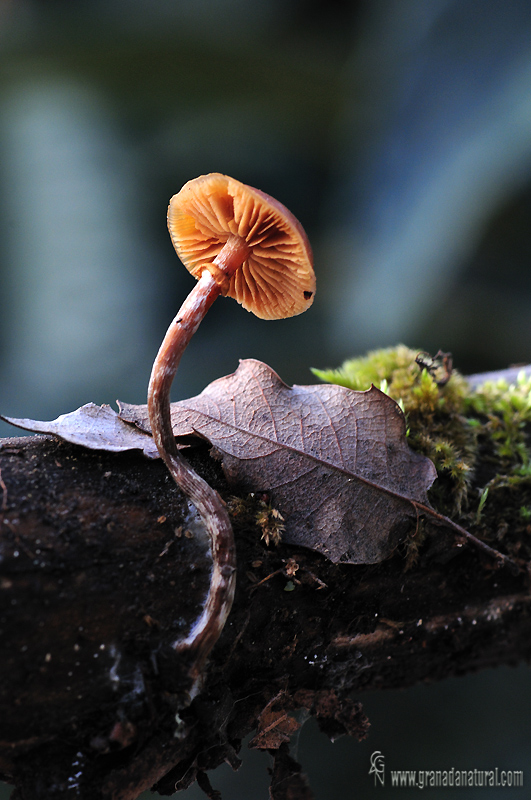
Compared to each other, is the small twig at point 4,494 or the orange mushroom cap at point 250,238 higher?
the orange mushroom cap at point 250,238

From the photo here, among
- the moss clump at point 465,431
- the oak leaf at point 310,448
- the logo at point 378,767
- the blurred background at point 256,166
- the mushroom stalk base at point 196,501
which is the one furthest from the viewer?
the blurred background at point 256,166

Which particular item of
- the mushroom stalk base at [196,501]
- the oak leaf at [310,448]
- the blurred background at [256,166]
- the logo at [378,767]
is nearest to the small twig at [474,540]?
the oak leaf at [310,448]

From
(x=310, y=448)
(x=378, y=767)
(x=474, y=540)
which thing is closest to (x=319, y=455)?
(x=310, y=448)

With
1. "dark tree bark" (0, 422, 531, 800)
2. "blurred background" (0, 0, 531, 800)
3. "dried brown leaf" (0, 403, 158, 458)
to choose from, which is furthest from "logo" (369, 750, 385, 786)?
"dried brown leaf" (0, 403, 158, 458)

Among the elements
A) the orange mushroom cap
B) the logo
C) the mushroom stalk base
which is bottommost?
the logo

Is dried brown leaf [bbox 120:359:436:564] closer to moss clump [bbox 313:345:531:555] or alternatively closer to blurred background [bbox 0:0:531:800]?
moss clump [bbox 313:345:531:555]

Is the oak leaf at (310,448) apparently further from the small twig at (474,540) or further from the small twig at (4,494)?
the small twig at (4,494)

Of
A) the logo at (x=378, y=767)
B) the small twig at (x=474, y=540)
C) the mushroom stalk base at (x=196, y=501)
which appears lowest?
the logo at (x=378, y=767)

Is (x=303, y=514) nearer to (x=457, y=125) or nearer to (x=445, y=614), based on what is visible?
(x=445, y=614)

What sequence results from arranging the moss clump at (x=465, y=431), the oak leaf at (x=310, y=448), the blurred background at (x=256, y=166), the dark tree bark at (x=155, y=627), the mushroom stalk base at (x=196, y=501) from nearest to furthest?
the dark tree bark at (x=155, y=627) < the mushroom stalk base at (x=196, y=501) < the oak leaf at (x=310, y=448) < the moss clump at (x=465, y=431) < the blurred background at (x=256, y=166)
